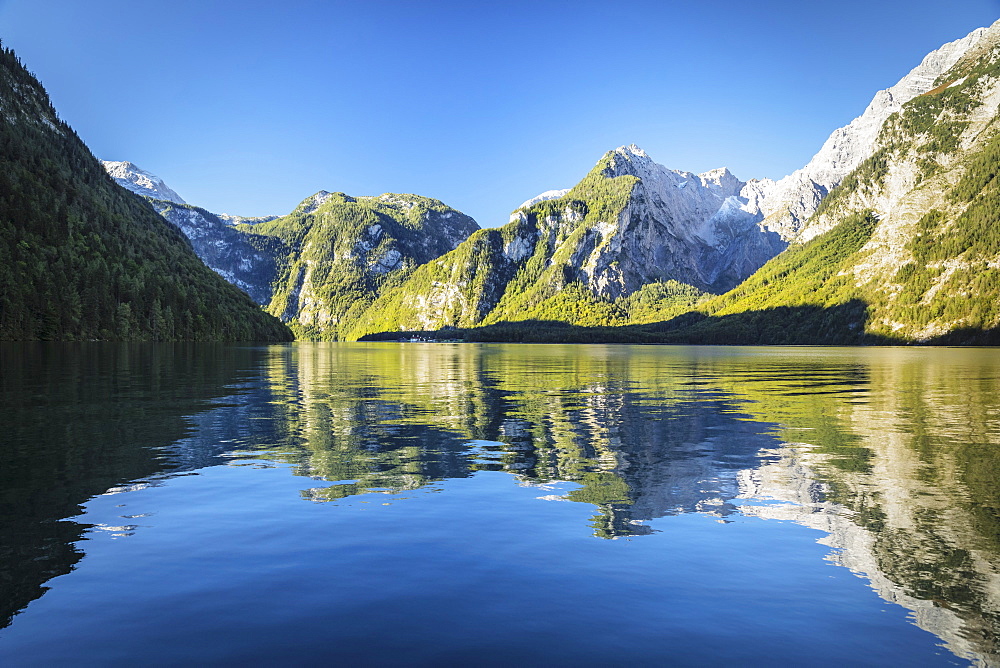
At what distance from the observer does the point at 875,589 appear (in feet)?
40.3

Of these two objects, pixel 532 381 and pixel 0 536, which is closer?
pixel 0 536

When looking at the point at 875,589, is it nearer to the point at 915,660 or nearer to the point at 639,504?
the point at 915,660

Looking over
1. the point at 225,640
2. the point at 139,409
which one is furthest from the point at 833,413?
the point at 139,409

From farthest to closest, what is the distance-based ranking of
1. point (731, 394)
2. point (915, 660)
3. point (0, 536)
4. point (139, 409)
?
point (731, 394) → point (139, 409) → point (0, 536) → point (915, 660)

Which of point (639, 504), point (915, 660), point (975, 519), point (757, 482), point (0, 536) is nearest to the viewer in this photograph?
point (915, 660)

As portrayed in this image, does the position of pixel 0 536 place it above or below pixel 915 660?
above

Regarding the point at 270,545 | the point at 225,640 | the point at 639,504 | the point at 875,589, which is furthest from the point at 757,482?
the point at 225,640

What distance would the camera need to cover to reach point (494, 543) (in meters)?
15.0

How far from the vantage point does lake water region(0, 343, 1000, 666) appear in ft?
32.7

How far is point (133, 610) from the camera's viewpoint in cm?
1093

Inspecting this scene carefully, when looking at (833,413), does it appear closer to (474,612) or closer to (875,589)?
(875,589)

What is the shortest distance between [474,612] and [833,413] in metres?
37.5

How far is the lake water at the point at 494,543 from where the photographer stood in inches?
392

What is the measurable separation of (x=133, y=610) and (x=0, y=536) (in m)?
→ 6.01
